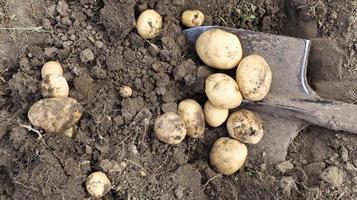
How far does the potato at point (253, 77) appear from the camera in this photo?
234 cm

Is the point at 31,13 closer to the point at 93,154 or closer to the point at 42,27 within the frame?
the point at 42,27

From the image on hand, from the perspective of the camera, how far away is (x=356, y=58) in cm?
252

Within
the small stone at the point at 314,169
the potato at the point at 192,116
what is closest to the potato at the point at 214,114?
the potato at the point at 192,116

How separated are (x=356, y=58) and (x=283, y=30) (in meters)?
0.46

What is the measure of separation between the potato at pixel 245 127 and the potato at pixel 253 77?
10 cm

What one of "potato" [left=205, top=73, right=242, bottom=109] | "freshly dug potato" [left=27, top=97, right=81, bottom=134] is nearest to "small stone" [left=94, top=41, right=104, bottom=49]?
"freshly dug potato" [left=27, top=97, right=81, bottom=134]

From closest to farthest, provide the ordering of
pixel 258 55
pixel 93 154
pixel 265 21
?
pixel 93 154
pixel 258 55
pixel 265 21

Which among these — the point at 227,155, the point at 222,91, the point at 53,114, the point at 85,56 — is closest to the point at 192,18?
the point at 222,91

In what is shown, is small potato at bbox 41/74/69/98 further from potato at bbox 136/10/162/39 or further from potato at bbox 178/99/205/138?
potato at bbox 178/99/205/138

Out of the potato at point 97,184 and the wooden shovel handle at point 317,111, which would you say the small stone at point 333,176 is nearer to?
the wooden shovel handle at point 317,111

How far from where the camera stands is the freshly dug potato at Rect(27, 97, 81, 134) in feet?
7.13

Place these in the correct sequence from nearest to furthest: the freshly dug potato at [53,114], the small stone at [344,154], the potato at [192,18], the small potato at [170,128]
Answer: the freshly dug potato at [53,114]
the small potato at [170,128]
the small stone at [344,154]
the potato at [192,18]

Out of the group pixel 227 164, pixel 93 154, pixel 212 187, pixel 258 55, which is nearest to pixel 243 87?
pixel 258 55

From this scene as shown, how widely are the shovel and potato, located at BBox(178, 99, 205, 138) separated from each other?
259 millimetres
